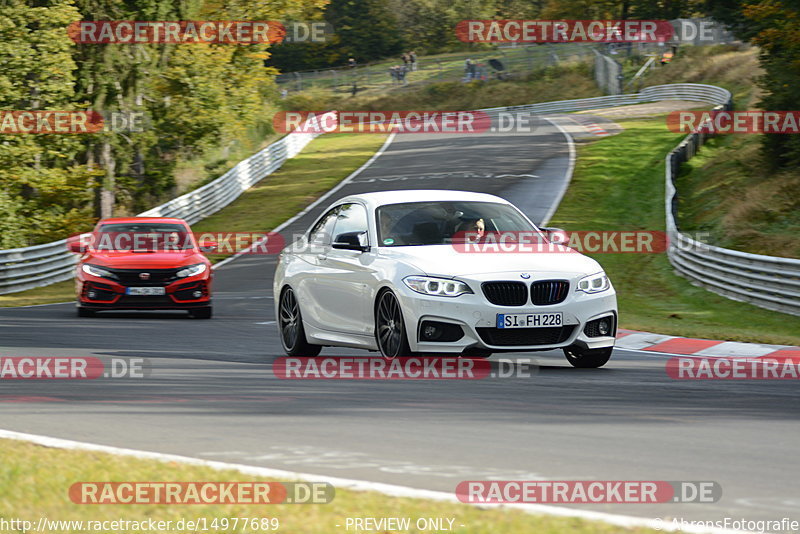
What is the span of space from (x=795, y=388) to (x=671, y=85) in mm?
59334

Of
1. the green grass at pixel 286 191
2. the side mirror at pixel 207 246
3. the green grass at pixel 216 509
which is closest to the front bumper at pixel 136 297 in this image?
the side mirror at pixel 207 246

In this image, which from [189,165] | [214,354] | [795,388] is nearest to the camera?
[795,388]

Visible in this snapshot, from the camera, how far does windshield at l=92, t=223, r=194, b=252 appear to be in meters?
20.0

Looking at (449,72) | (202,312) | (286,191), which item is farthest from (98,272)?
(449,72)

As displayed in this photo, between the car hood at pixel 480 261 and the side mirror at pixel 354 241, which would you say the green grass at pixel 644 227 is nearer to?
the car hood at pixel 480 261

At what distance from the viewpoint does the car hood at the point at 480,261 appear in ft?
34.6

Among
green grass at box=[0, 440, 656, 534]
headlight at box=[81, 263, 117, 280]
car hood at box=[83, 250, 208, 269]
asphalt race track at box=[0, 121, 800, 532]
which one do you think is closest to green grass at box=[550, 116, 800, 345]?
asphalt race track at box=[0, 121, 800, 532]

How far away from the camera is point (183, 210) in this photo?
38906mm

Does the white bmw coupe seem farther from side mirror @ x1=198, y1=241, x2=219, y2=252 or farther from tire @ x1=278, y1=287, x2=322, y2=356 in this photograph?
side mirror @ x1=198, y1=241, x2=219, y2=252

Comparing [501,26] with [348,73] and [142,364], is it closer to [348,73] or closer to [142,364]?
[348,73]

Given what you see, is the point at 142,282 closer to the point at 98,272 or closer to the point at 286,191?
the point at 98,272

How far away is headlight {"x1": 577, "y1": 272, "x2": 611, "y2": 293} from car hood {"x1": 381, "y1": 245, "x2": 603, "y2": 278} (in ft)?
0.18

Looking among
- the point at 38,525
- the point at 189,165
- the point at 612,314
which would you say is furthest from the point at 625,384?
the point at 189,165

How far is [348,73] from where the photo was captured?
292 feet
